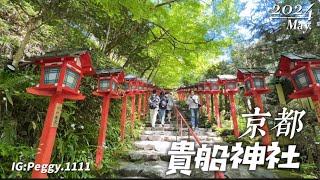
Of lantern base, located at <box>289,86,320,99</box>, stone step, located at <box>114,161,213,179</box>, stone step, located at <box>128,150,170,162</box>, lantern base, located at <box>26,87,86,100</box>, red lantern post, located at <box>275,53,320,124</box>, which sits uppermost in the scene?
red lantern post, located at <box>275,53,320,124</box>

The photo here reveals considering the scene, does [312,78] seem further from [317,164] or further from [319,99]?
[317,164]

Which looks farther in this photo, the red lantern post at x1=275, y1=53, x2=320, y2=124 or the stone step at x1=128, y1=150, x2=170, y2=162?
the stone step at x1=128, y1=150, x2=170, y2=162

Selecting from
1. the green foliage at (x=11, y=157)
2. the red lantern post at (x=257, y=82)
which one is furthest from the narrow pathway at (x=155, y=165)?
the green foliage at (x=11, y=157)

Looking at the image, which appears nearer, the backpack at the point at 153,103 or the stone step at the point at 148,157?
the stone step at the point at 148,157

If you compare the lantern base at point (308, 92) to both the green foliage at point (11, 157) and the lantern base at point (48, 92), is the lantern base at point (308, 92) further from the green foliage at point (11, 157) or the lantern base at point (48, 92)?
the green foliage at point (11, 157)

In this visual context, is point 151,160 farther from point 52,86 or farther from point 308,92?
point 308,92

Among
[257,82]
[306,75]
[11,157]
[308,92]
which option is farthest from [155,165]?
[306,75]

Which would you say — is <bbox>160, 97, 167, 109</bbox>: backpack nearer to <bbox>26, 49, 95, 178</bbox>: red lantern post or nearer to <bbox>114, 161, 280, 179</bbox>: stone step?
<bbox>114, 161, 280, 179</bbox>: stone step

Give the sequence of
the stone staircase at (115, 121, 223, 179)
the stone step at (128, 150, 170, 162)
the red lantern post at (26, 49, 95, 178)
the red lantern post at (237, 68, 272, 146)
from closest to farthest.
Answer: the red lantern post at (26, 49, 95, 178) < the stone staircase at (115, 121, 223, 179) < the stone step at (128, 150, 170, 162) < the red lantern post at (237, 68, 272, 146)

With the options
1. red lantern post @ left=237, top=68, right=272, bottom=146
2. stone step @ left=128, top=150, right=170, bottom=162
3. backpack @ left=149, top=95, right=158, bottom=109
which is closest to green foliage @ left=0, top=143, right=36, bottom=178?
stone step @ left=128, top=150, right=170, bottom=162

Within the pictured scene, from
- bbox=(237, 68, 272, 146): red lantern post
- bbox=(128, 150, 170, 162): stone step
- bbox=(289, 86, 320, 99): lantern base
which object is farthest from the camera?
bbox=(237, 68, 272, 146): red lantern post

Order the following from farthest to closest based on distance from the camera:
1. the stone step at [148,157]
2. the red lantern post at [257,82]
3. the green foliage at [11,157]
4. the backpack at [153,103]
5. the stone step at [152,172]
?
the backpack at [153,103] < the red lantern post at [257,82] < the stone step at [148,157] < the stone step at [152,172] < the green foliage at [11,157]

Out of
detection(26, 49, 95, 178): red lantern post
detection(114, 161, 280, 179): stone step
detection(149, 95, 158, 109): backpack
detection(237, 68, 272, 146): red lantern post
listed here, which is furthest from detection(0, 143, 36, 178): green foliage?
detection(149, 95, 158, 109): backpack

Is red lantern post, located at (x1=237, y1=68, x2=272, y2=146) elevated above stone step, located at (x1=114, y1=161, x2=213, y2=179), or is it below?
above
